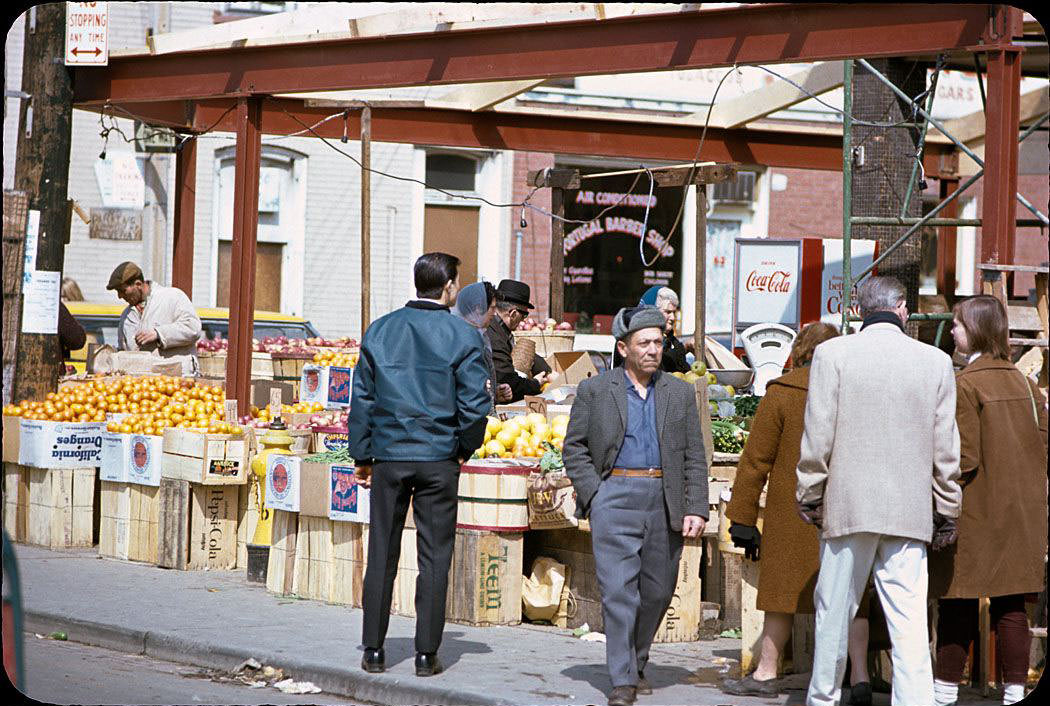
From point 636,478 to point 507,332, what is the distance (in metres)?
3.66

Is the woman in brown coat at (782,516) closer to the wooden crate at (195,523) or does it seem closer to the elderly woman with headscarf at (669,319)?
the elderly woman with headscarf at (669,319)

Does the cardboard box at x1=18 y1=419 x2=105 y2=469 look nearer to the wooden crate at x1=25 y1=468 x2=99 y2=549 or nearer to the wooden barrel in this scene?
the wooden crate at x1=25 y1=468 x2=99 y2=549

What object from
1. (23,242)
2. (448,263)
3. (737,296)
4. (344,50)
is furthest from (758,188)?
(448,263)

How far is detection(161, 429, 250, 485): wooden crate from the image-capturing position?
10461 millimetres

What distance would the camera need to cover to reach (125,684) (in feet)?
24.3

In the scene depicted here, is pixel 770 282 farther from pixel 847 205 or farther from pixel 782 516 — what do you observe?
pixel 782 516

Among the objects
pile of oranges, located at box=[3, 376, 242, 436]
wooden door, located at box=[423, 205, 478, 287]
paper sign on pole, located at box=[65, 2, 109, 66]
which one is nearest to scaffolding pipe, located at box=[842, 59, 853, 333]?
pile of oranges, located at box=[3, 376, 242, 436]

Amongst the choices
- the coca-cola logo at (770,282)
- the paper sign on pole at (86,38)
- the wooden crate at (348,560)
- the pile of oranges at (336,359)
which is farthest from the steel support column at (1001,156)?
the paper sign on pole at (86,38)

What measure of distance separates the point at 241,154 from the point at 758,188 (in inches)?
528

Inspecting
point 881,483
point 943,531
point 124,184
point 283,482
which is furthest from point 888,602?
point 124,184

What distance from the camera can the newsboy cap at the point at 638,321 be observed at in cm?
702

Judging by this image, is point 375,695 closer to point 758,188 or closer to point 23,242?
point 23,242

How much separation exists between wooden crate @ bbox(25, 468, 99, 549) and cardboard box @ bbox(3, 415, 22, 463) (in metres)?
0.28

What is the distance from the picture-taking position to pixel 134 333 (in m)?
13.4
